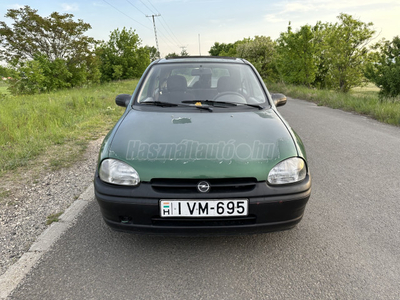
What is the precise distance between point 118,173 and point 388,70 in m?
10.8

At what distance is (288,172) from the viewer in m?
2.18

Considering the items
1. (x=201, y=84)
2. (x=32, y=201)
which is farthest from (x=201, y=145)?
(x=32, y=201)

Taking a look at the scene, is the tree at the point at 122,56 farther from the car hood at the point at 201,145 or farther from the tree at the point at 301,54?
the car hood at the point at 201,145

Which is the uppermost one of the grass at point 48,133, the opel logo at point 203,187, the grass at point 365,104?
the opel logo at point 203,187

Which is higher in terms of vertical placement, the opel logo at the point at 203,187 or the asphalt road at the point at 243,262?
the opel logo at the point at 203,187

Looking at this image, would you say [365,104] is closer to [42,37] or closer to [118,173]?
[118,173]

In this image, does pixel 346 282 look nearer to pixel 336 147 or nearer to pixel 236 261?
pixel 236 261

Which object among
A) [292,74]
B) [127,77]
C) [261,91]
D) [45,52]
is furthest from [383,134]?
[127,77]

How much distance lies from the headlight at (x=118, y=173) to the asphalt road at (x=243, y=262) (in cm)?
60

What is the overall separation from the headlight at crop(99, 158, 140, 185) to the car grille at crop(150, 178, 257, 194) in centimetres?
15

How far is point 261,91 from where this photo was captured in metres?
3.38

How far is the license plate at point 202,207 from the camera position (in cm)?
204

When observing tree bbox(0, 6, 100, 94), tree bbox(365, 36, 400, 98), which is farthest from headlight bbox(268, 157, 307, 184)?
tree bbox(0, 6, 100, 94)

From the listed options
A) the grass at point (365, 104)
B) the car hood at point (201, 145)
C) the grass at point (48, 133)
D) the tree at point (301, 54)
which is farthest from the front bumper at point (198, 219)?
the tree at point (301, 54)
